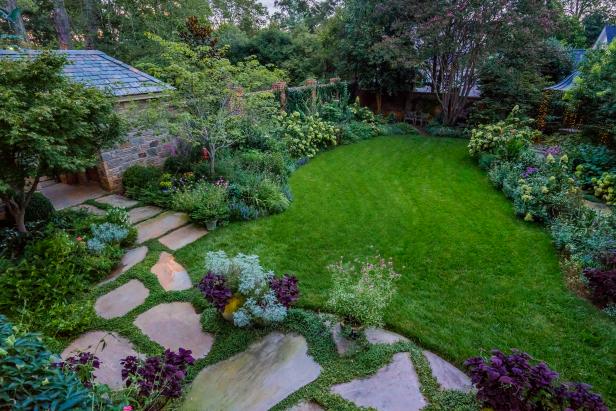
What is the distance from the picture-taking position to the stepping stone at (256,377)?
2.62 m

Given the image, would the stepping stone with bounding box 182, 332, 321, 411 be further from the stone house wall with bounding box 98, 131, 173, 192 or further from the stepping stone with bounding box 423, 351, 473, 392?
the stone house wall with bounding box 98, 131, 173, 192

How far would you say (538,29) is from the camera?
382 inches

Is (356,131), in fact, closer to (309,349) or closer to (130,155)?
(130,155)

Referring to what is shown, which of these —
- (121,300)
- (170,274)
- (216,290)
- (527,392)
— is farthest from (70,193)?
(527,392)

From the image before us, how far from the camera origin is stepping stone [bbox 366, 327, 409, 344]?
3205 mm

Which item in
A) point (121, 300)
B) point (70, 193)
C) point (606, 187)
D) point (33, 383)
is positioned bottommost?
point (121, 300)

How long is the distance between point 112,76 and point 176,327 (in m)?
5.55

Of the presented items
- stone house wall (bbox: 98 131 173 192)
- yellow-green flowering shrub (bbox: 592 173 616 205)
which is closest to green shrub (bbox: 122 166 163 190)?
stone house wall (bbox: 98 131 173 192)

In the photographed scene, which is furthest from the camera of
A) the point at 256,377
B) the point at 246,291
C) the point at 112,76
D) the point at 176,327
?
the point at 112,76

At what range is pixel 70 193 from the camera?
6.79 m

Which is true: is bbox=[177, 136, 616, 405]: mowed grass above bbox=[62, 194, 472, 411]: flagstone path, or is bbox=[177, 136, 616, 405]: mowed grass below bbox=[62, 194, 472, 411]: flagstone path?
above

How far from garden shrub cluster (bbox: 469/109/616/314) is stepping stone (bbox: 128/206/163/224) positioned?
6.15 meters

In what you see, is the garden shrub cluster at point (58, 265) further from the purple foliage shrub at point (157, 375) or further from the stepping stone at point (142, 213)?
the purple foliage shrub at point (157, 375)

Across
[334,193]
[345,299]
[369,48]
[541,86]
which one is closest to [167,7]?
[369,48]
